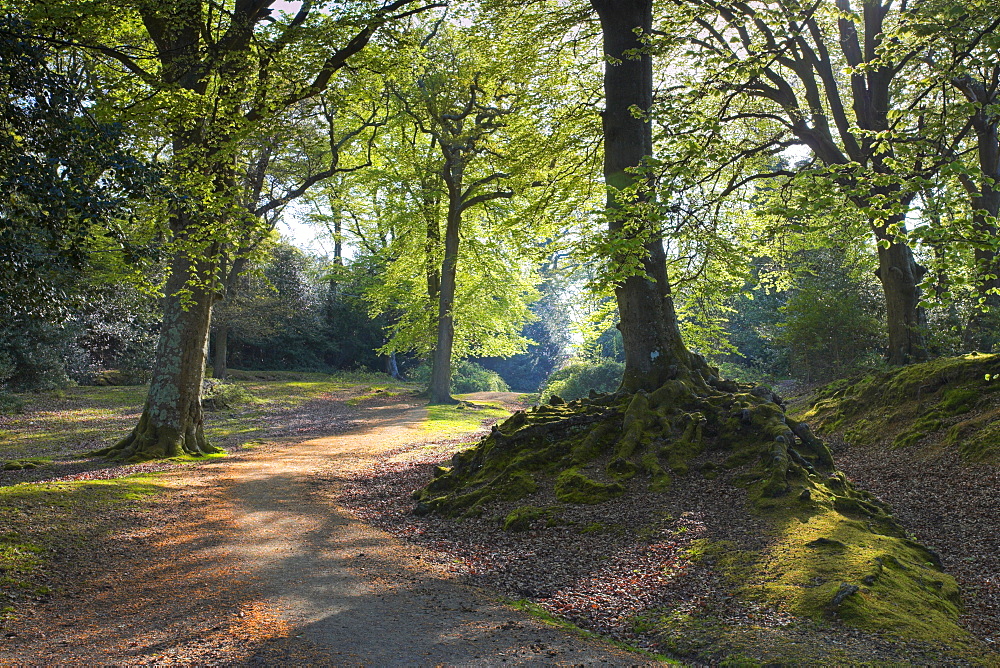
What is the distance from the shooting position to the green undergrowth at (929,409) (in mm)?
8898

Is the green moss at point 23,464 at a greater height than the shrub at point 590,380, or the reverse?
the shrub at point 590,380

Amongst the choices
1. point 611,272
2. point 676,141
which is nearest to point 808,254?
point 676,141

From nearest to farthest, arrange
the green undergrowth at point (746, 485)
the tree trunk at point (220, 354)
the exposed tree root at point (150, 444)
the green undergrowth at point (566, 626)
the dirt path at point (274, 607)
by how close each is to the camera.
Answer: the dirt path at point (274, 607)
the green undergrowth at point (566, 626)
the green undergrowth at point (746, 485)
the exposed tree root at point (150, 444)
the tree trunk at point (220, 354)

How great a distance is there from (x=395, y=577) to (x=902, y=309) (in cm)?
1258

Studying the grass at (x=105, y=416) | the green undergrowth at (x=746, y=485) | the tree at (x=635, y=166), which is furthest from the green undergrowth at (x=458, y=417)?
the tree at (x=635, y=166)

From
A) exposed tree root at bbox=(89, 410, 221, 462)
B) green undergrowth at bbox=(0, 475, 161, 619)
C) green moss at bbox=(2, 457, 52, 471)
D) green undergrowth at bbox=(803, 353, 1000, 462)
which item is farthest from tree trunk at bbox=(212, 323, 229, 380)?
green undergrowth at bbox=(803, 353, 1000, 462)

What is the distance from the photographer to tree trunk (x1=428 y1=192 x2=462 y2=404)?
2519cm

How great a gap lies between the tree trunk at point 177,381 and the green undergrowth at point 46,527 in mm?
3591

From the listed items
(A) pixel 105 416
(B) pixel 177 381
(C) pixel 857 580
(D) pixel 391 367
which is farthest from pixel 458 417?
(D) pixel 391 367

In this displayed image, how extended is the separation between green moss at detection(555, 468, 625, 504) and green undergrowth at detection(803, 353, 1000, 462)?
4.86 metres

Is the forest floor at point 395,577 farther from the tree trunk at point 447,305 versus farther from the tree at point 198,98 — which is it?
the tree trunk at point 447,305

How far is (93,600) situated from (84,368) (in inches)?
875

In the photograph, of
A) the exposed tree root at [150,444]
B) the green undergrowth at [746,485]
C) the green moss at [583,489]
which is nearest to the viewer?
the green undergrowth at [746,485]

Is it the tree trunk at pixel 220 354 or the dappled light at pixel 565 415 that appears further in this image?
the tree trunk at pixel 220 354
